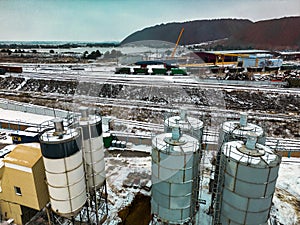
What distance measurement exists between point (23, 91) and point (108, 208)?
42.7 meters

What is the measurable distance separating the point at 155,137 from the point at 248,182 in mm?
5051

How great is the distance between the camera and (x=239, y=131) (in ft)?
43.8

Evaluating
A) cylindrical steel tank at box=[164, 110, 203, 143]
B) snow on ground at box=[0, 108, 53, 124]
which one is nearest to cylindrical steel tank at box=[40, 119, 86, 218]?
cylindrical steel tank at box=[164, 110, 203, 143]

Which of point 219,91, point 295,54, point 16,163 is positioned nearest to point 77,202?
point 16,163

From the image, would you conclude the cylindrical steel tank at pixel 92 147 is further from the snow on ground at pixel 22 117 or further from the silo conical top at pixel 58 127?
the snow on ground at pixel 22 117

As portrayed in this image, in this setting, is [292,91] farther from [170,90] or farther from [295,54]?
[295,54]

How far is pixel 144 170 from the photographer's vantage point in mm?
19672

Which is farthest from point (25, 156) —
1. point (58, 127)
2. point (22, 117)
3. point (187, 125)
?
point (22, 117)

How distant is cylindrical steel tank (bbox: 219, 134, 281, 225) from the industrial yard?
67 millimetres

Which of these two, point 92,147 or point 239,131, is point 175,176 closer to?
point 92,147

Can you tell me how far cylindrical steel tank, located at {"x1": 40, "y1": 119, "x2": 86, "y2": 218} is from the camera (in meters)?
10.2

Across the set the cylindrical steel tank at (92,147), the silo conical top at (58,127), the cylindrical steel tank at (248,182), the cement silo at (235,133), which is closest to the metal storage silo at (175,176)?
the cylindrical steel tank at (248,182)

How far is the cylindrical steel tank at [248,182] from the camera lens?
9.39m

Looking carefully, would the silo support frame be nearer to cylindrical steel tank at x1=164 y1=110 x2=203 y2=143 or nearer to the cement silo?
the cement silo
